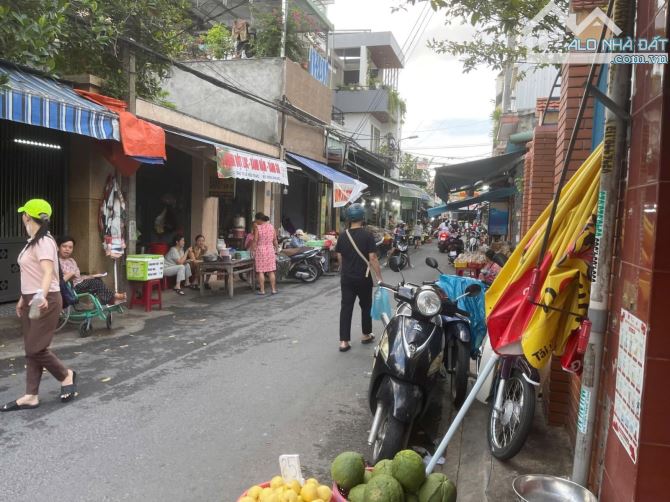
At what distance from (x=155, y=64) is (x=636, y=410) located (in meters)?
10.1

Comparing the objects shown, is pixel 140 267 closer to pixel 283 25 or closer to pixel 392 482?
pixel 392 482

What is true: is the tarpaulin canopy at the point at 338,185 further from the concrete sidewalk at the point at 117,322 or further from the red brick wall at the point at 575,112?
the red brick wall at the point at 575,112

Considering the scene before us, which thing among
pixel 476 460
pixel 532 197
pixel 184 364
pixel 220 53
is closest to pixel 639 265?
pixel 476 460

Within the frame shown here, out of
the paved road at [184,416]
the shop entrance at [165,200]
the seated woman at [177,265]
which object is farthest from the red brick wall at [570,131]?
the shop entrance at [165,200]

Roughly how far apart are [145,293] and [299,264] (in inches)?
193

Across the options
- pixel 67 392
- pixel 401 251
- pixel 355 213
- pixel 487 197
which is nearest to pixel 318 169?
pixel 401 251

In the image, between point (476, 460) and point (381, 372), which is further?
point (381, 372)

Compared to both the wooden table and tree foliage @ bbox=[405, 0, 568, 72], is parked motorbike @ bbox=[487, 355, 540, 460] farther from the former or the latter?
the wooden table

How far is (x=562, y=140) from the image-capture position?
388 cm

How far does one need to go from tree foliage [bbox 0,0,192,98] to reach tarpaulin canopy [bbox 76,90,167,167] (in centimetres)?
65

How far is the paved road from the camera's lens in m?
3.31

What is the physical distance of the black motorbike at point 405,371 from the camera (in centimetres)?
344

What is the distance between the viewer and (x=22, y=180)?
8.34 metres

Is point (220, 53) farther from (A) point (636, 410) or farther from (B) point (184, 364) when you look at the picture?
(A) point (636, 410)
